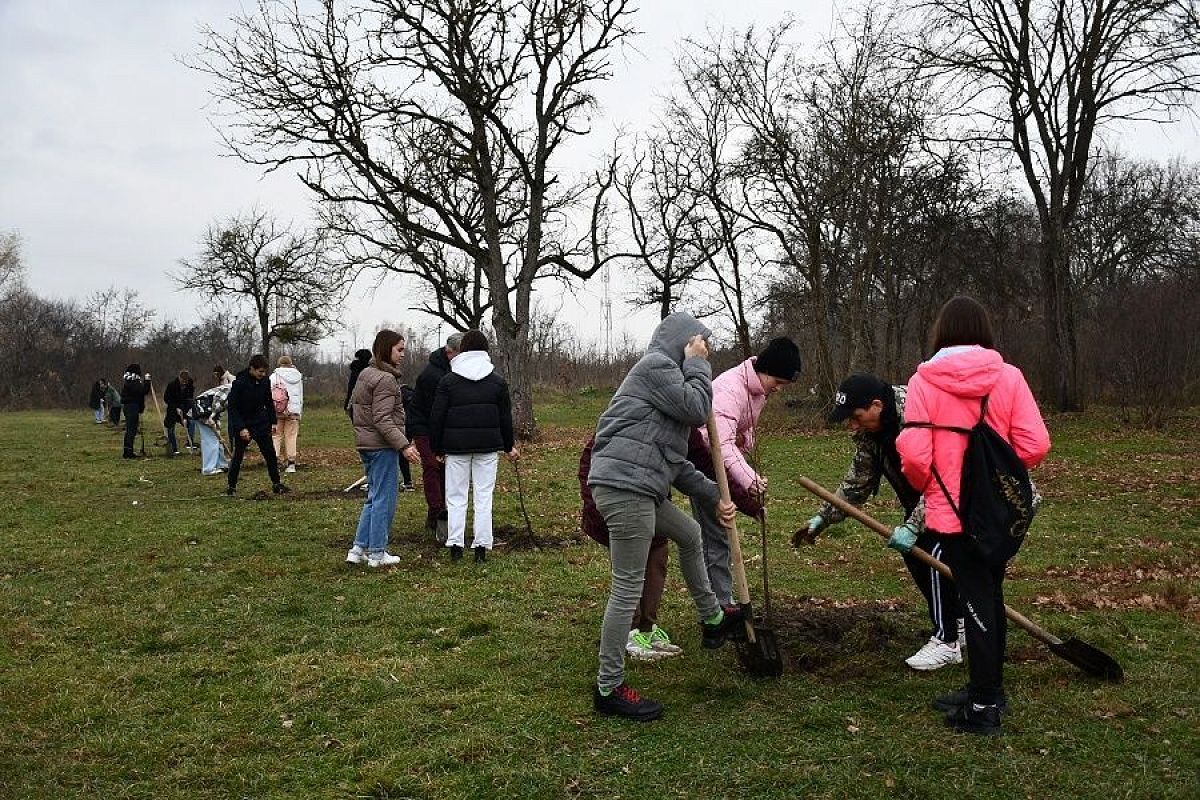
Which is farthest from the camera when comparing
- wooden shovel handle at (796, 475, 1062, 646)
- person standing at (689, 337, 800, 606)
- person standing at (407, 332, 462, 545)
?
person standing at (407, 332, 462, 545)

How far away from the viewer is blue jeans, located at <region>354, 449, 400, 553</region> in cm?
851

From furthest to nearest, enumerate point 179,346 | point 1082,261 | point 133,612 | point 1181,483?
point 179,346 < point 1082,261 < point 1181,483 < point 133,612

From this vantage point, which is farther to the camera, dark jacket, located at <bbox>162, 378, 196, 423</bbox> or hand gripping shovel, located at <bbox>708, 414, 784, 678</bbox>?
dark jacket, located at <bbox>162, 378, 196, 423</bbox>

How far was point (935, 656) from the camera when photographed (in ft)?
17.2

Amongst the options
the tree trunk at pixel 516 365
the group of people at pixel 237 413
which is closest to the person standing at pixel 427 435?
the group of people at pixel 237 413

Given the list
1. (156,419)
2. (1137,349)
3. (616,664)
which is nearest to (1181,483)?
(1137,349)

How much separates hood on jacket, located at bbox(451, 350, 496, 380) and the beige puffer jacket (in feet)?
1.88

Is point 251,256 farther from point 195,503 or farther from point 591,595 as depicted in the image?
point 591,595

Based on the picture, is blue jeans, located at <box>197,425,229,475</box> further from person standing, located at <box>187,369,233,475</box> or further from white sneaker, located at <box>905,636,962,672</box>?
white sneaker, located at <box>905,636,962,672</box>

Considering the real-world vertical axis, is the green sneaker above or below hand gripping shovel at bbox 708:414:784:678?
below

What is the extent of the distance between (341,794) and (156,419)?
118 feet

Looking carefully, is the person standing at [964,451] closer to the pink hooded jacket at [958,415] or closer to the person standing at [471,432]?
the pink hooded jacket at [958,415]

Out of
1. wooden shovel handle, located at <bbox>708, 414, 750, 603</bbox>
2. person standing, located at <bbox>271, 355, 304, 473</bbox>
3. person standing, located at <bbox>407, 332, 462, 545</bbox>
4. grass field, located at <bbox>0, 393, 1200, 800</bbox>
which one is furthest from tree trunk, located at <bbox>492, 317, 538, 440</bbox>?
wooden shovel handle, located at <bbox>708, 414, 750, 603</bbox>

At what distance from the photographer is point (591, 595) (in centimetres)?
732
